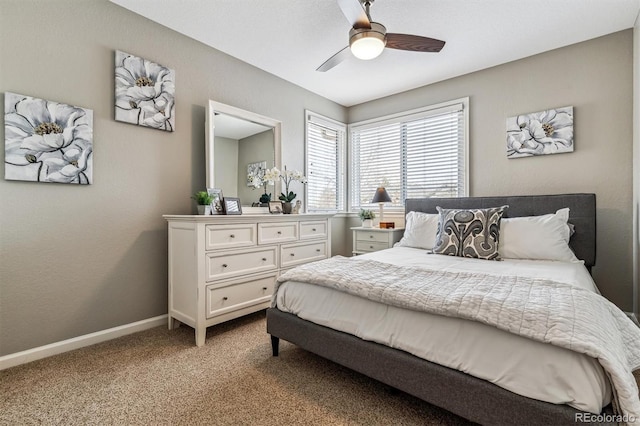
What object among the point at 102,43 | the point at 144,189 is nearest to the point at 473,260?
the point at 144,189

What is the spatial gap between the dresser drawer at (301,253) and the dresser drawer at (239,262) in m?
0.12

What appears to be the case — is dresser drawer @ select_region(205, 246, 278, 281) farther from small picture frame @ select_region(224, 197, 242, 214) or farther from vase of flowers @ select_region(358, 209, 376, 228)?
vase of flowers @ select_region(358, 209, 376, 228)

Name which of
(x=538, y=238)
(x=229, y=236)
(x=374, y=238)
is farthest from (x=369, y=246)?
(x=229, y=236)

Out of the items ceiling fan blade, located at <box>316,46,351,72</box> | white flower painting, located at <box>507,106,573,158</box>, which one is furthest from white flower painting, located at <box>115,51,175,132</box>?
white flower painting, located at <box>507,106,573,158</box>

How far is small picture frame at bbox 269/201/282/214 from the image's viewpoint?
3.31 metres

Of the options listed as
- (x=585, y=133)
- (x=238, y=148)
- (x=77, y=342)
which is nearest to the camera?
(x=77, y=342)

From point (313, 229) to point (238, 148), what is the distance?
47.7 inches

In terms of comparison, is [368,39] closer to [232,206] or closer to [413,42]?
[413,42]

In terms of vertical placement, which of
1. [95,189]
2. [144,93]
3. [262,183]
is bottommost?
[95,189]

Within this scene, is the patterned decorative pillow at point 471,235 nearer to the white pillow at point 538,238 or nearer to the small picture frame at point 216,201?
the white pillow at point 538,238

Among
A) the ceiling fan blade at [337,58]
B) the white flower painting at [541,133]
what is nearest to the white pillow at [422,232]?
the white flower painting at [541,133]

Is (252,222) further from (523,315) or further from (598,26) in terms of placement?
(598,26)

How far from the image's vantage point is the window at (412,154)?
3.70 meters

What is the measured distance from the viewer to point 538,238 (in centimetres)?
247
